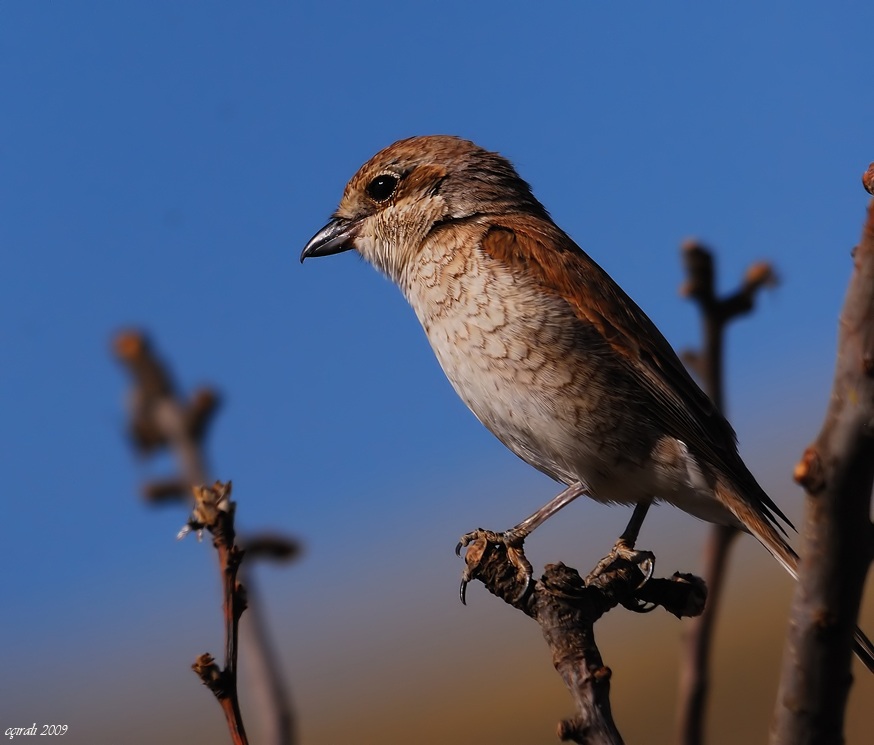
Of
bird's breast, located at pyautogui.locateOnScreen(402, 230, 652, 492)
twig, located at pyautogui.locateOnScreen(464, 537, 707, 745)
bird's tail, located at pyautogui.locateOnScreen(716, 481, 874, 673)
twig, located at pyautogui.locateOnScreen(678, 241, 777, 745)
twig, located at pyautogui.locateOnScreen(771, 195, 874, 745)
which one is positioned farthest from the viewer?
bird's breast, located at pyautogui.locateOnScreen(402, 230, 652, 492)

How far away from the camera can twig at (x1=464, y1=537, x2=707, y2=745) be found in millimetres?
2246

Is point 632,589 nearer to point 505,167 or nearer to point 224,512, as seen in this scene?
point 224,512

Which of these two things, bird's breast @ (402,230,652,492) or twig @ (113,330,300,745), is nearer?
twig @ (113,330,300,745)

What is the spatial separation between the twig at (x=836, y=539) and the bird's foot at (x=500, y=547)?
152cm

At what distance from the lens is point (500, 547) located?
351 centimetres

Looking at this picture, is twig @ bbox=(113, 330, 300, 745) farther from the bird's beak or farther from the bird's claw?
the bird's beak

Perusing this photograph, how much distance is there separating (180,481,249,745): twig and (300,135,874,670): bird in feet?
5.71

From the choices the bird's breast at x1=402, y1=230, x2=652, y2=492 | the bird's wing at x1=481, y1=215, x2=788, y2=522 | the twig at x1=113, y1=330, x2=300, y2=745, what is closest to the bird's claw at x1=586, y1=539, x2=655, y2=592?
the bird's breast at x1=402, y1=230, x2=652, y2=492

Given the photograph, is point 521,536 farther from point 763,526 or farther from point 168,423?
point 168,423

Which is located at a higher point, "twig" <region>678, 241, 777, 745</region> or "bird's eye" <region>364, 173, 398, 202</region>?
"bird's eye" <region>364, 173, 398, 202</region>

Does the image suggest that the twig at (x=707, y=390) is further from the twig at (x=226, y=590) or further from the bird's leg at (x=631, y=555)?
the twig at (x=226, y=590)

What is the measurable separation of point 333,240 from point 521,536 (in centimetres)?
205

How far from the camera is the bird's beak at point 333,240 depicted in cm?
522

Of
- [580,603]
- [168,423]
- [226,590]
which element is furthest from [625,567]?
[226,590]
